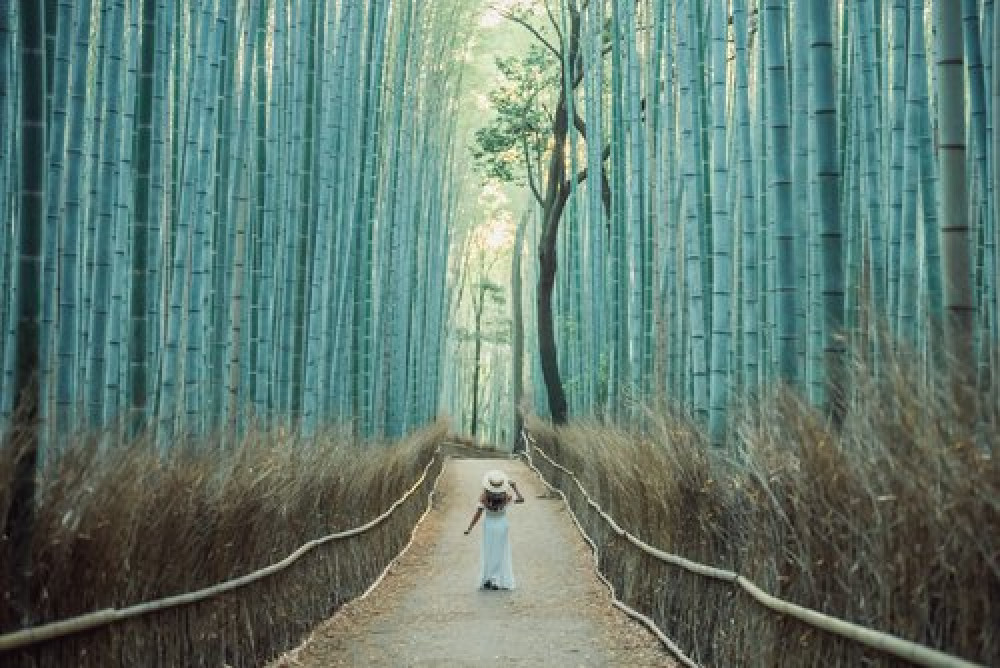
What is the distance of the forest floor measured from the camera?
586 cm

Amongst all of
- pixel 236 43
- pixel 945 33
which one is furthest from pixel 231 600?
Result: pixel 236 43

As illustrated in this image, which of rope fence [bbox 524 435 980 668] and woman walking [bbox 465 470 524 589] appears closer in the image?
rope fence [bbox 524 435 980 668]

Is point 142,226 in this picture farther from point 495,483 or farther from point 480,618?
point 495,483

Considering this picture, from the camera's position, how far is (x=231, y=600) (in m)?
4.93

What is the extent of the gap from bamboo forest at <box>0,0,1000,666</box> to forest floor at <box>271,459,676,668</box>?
0.64 ft

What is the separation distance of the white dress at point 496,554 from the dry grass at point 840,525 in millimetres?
2150

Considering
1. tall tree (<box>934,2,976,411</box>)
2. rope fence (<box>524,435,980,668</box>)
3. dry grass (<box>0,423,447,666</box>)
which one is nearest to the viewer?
rope fence (<box>524,435,980,668</box>)

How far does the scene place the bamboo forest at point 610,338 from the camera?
3.06 metres

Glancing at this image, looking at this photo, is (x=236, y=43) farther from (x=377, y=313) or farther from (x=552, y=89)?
(x=552, y=89)

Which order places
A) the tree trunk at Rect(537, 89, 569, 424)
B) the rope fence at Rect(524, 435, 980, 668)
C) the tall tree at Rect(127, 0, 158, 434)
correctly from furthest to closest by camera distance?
the tree trunk at Rect(537, 89, 569, 424) → the tall tree at Rect(127, 0, 158, 434) → the rope fence at Rect(524, 435, 980, 668)

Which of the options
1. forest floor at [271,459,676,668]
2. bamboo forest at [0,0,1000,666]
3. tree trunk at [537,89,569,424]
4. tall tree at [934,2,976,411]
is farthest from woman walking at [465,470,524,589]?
tree trunk at [537,89,569,424]

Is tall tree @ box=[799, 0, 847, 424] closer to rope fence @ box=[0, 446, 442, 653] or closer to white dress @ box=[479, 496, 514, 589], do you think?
rope fence @ box=[0, 446, 442, 653]

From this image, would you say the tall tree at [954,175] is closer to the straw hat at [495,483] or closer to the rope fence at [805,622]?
the rope fence at [805,622]

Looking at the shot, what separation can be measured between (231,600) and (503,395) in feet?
118
